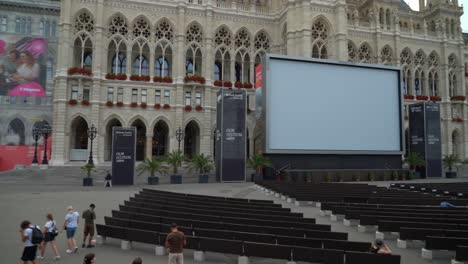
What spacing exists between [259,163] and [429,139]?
2411 cm

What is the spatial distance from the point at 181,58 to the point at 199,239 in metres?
39.7

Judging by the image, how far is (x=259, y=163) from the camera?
111 ft

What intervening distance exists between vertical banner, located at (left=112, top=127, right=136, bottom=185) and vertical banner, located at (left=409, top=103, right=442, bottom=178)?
3534 centimetres

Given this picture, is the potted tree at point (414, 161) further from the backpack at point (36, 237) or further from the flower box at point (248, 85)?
the backpack at point (36, 237)

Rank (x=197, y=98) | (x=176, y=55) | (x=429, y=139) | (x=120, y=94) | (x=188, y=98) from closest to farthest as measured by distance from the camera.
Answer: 1. (x=429, y=139)
2. (x=120, y=94)
3. (x=176, y=55)
4. (x=188, y=98)
5. (x=197, y=98)

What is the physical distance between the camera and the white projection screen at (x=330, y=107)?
35594mm

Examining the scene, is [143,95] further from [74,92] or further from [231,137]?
[231,137]

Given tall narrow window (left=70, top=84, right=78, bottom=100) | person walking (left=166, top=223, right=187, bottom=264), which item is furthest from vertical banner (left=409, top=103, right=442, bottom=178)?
tall narrow window (left=70, top=84, right=78, bottom=100)

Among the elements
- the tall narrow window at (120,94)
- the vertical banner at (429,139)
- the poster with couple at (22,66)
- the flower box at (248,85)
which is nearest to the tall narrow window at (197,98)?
the flower box at (248,85)

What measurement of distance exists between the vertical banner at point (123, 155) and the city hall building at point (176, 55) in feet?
45.1

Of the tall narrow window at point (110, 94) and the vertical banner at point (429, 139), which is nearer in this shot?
the vertical banner at point (429, 139)

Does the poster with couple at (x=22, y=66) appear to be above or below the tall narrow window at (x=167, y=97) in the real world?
above

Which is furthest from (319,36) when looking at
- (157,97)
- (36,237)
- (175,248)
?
(36,237)

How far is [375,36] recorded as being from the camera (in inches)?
2184
